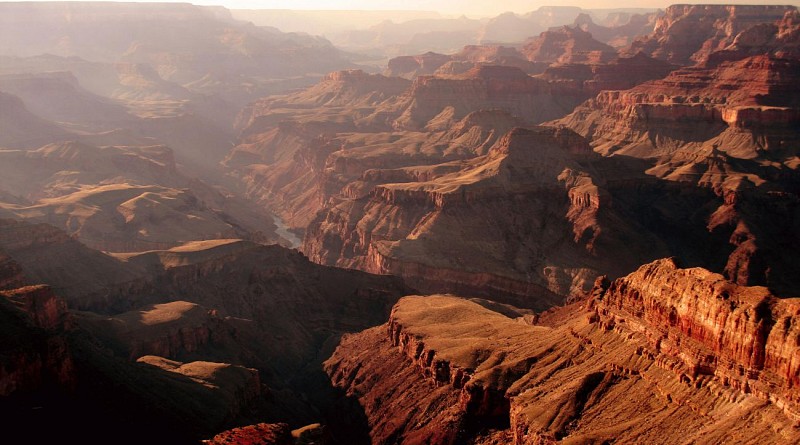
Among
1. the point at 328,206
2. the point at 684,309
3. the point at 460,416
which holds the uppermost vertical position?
the point at 684,309

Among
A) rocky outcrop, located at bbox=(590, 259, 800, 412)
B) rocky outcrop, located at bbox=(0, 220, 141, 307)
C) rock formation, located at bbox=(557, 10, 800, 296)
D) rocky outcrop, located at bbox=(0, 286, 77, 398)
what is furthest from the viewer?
rock formation, located at bbox=(557, 10, 800, 296)

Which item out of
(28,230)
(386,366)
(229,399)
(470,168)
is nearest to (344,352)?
(386,366)

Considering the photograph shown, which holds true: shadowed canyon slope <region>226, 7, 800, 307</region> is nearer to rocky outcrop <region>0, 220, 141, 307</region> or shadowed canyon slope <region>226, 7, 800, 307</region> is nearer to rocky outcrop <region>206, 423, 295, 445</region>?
rocky outcrop <region>0, 220, 141, 307</region>

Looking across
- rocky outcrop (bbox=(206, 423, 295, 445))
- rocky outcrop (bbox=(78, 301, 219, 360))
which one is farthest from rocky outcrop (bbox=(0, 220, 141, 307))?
rocky outcrop (bbox=(206, 423, 295, 445))

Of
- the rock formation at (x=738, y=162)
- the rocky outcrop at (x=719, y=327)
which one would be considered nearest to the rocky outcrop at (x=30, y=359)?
the rocky outcrop at (x=719, y=327)

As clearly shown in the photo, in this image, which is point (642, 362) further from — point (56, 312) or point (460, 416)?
point (56, 312)

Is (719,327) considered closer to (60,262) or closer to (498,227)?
(60,262)

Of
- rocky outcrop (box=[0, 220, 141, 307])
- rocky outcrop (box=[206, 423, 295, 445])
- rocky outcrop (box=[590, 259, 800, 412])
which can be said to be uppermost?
rocky outcrop (box=[590, 259, 800, 412])

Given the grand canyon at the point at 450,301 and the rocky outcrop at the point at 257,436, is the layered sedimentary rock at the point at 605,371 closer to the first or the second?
the grand canyon at the point at 450,301
